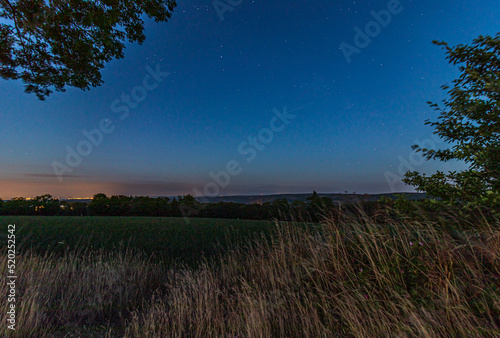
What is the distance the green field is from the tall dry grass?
1.55 metres

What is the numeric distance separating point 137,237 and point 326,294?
21.2 feet

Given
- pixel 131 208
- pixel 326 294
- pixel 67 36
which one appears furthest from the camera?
pixel 131 208

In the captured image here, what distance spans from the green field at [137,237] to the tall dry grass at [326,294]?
1.55m

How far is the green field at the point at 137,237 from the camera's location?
6531 millimetres

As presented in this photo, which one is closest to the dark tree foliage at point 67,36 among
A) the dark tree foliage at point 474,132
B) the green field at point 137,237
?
the green field at point 137,237

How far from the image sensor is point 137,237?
7445mm

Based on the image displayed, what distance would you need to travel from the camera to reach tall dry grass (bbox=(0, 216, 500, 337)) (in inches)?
90.5

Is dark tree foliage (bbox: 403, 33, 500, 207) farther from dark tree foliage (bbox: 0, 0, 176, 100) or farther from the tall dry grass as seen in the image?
dark tree foliage (bbox: 0, 0, 176, 100)

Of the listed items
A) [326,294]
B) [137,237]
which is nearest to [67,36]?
[137,237]

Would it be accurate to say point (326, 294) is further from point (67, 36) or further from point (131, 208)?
point (131, 208)

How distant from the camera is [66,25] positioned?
21.5ft

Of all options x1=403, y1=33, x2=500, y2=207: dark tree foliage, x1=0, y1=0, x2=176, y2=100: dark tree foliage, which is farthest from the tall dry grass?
x1=0, y1=0, x2=176, y2=100: dark tree foliage

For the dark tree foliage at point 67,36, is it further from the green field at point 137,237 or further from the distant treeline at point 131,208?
the distant treeline at point 131,208

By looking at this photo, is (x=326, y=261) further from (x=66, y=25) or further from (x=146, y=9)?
(x=66, y=25)
